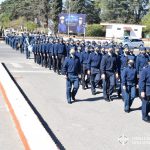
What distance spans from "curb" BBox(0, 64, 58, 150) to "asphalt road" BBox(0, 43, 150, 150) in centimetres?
53

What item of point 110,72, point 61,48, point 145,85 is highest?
point 61,48

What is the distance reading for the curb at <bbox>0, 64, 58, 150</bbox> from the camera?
876cm

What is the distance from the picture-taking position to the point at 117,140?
10117 mm

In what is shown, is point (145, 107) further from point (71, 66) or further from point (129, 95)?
point (71, 66)

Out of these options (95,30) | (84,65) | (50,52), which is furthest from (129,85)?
(95,30)

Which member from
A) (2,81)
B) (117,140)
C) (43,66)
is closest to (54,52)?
(43,66)

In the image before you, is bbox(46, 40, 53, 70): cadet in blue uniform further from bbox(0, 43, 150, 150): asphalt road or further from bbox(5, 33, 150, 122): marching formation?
bbox(0, 43, 150, 150): asphalt road

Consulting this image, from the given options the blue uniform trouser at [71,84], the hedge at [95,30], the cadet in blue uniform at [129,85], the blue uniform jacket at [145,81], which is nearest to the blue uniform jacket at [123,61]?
the blue uniform trouser at [71,84]

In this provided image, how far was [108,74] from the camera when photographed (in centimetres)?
1552

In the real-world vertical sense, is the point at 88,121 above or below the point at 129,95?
below

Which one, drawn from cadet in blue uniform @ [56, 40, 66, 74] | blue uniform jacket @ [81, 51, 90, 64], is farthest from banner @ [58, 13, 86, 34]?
blue uniform jacket @ [81, 51, 90, 64]

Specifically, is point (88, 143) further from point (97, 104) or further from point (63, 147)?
point (97, 104)

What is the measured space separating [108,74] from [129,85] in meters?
2.16

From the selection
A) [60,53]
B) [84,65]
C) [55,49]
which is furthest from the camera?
[55,49]
